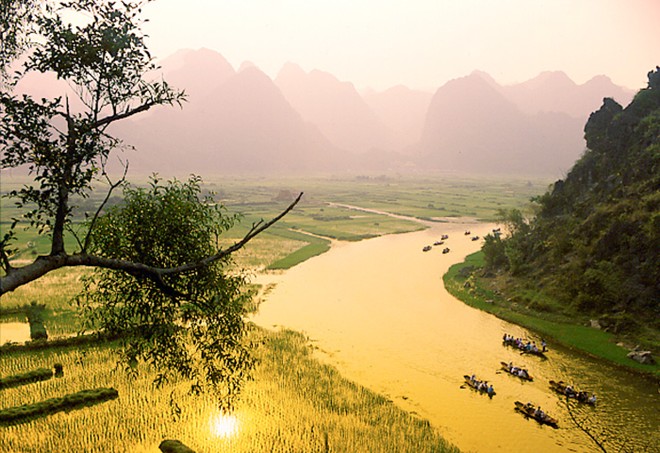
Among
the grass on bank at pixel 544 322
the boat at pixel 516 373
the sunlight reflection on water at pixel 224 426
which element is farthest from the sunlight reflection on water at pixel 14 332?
the grass on bank at pixel 544 322

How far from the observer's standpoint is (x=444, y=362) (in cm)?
3528

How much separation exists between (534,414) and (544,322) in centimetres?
1970

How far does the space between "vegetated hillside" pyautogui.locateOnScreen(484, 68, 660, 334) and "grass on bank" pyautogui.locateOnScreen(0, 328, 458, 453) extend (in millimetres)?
27968

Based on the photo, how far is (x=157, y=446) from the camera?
2261cm

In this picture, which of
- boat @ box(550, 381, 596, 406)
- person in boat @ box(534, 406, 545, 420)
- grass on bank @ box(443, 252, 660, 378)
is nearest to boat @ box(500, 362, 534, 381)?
boat @ box(550, 381, 596, 406)

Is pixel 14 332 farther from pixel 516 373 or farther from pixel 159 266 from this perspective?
pixel 516 373

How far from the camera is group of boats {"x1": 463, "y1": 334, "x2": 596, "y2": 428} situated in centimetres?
2658

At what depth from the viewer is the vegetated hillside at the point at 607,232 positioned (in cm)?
4259

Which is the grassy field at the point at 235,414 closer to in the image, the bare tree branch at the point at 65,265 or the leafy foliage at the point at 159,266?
the leafy foliage at the point at 159,266

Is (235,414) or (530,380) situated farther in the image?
(530,380)

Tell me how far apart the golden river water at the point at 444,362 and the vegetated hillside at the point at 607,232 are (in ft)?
31.3

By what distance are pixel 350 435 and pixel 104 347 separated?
23.7 metres

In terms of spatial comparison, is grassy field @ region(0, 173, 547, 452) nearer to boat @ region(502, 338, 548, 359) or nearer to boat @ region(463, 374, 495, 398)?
boat @ region(463, 374, 495, 398)

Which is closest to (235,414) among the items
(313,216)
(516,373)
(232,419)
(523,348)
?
(232,419)
